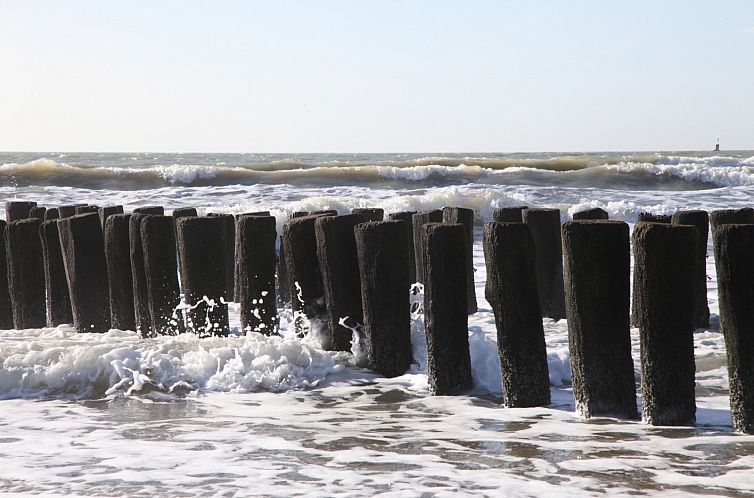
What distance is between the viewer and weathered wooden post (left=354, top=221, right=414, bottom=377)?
5.37 metres

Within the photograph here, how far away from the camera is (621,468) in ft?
12.4

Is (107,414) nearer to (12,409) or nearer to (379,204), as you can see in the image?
(12,409)

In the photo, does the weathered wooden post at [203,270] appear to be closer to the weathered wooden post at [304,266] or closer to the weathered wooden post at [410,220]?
the weathered wooden post at [304,266]

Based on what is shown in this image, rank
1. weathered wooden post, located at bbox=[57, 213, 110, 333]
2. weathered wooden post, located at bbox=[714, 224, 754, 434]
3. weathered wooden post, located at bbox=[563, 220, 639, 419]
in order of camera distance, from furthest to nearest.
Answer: weathered wooden post, located at bbox=[57, 213, 110, 333], weathered wooden post, located at bbox=[563, 220, 639, 419], weathered wooden post, located at bbox=[714, 224, 754, 434]

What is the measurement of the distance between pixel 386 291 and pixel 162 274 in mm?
1845

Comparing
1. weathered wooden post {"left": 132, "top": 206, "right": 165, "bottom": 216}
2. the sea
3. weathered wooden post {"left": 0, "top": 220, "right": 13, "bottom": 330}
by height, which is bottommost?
the sea

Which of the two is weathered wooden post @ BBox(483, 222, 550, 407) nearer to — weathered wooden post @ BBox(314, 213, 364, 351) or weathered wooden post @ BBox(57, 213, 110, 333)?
weathered wooden post @ BBox(314, 213, 364, 351)

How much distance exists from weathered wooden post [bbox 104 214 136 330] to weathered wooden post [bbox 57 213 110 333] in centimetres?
12

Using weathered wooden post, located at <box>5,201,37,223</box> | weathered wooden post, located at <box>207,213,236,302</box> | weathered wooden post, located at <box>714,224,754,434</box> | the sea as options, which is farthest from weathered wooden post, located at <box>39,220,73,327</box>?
weathered wooden post, located at <box>714,224,754,434</box>

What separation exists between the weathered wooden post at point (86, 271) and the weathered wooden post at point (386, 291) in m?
2.39

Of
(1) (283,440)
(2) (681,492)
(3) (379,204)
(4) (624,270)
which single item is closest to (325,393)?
(1) (283,440)

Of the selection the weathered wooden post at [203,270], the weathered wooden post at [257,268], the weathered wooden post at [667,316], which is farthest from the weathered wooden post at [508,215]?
the weathered wooden post at [667,316]

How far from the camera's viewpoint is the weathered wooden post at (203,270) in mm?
6145

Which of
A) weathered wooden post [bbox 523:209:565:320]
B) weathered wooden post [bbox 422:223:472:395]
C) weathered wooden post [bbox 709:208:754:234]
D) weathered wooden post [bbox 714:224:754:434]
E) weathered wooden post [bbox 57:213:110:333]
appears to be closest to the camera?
weathered wooden post [bbox 714:224:754:434]
